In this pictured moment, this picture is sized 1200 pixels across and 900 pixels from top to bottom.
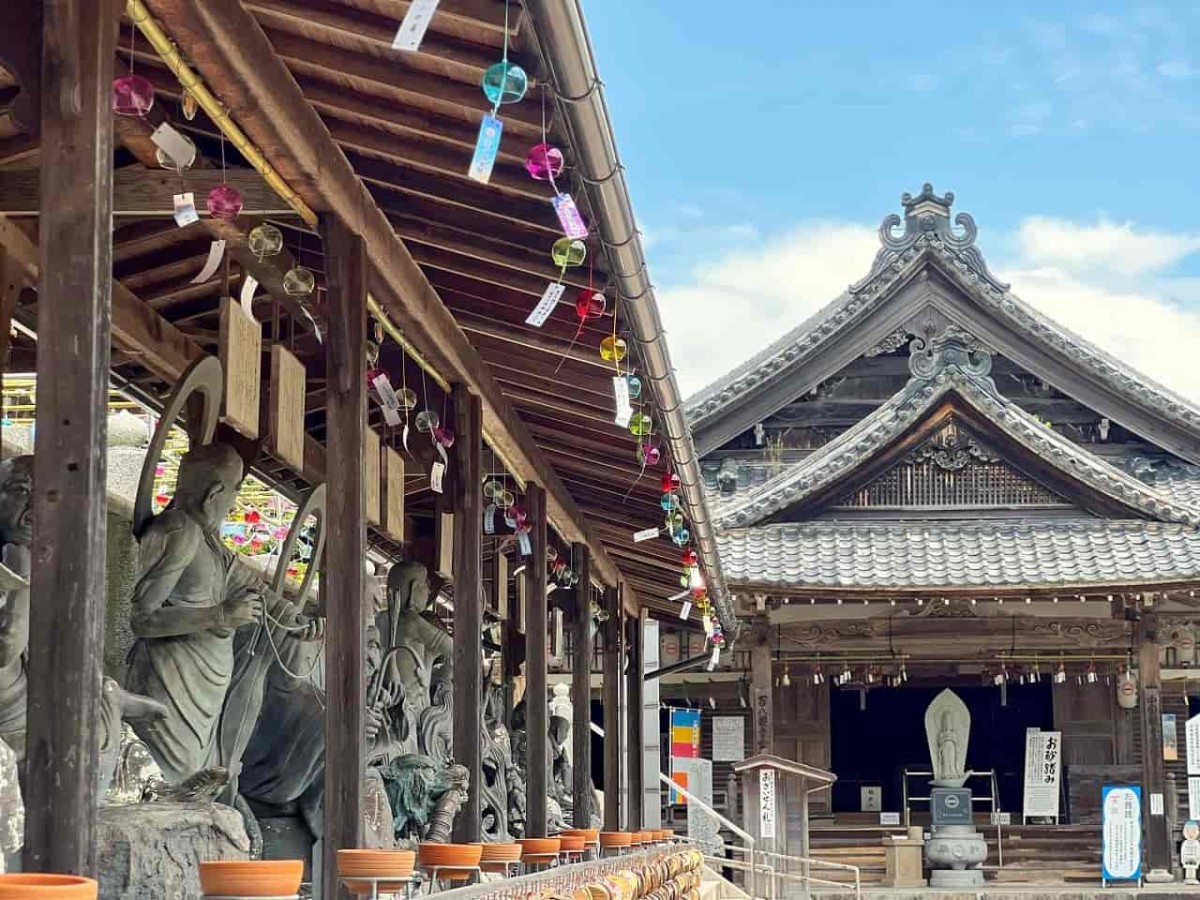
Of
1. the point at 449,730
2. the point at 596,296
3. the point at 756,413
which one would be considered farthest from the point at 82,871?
the point at 756,413

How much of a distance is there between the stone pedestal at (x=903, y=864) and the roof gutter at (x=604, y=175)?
1153 cm

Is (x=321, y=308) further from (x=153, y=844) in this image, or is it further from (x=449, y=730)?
(x=449, y=730)

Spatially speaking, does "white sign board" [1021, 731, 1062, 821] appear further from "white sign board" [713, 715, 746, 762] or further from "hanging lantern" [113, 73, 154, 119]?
"hanging lantern" [113, 73, 154, 119]

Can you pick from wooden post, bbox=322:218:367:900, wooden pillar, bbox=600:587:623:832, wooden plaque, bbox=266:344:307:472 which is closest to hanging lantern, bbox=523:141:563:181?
wooden post, bbox=322:218:367:900

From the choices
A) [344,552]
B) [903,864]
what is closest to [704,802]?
[903,864]

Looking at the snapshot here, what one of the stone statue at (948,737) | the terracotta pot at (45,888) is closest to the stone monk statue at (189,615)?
the terracotta pot at (45,888)

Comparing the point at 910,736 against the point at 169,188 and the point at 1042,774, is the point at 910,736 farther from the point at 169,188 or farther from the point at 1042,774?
the point at 169,188

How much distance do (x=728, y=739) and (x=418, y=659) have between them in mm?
12430

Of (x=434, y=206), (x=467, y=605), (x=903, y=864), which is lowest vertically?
(x=903, y=864)

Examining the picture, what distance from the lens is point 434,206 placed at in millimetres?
7277

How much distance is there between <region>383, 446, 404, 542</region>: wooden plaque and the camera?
9.18 meters

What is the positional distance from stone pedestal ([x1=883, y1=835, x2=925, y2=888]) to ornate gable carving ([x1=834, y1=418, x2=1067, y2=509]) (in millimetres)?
4400

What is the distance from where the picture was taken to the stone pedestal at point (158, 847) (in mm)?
5168

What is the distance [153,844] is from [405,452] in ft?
18.6
